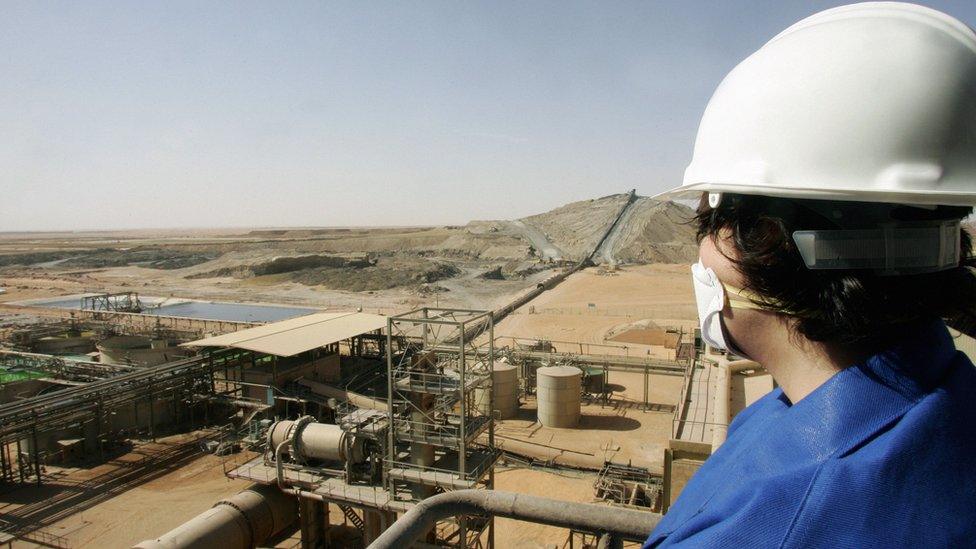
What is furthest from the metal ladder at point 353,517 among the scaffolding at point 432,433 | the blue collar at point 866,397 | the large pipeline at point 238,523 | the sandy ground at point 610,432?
the blue collar at point 866,397

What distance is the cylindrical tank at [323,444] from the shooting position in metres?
14.6

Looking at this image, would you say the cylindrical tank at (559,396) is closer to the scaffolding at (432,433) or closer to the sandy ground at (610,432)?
the sandy ground at (610,432)

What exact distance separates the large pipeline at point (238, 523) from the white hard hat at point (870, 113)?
1395 cm

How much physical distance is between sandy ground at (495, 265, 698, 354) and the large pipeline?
23.1m

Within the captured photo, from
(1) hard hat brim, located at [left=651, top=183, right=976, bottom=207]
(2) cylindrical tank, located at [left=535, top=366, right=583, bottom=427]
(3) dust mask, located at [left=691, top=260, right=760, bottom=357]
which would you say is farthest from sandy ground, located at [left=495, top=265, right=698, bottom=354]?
(1) hard hat brim, located at [left=651, top=183, right=976, bottom=207]

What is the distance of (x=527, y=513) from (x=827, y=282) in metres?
1.87

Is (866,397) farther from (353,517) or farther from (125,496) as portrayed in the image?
(125,496)

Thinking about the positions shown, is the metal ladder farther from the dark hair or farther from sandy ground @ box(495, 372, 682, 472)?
the dark hair

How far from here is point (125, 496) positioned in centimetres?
1855

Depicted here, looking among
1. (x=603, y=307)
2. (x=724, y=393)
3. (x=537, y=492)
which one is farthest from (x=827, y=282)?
(x=603, y=307)

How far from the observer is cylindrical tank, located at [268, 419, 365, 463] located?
48.0 ft

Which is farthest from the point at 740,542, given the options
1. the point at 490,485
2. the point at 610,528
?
the point at 490,485

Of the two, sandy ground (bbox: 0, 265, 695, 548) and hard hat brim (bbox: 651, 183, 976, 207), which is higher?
hard hat brim (bbox: 651, 183, 976, 207)

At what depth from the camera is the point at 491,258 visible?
292ft
